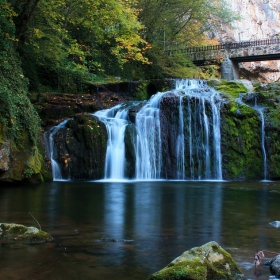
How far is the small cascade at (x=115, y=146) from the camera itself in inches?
635

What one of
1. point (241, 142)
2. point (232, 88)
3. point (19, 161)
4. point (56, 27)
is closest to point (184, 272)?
point (19, 161)

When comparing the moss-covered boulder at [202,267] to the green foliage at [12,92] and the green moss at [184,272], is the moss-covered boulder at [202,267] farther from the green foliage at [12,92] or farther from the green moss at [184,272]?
the green foliage at [12,92]

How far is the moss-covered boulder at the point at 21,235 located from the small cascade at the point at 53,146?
9890 millimetres

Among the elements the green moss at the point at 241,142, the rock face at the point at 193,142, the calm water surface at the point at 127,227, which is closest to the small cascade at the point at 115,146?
the rock face at the point at 193,142

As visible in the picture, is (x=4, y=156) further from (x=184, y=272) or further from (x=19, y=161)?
(x=184, y=272)

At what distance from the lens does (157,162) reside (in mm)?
16969

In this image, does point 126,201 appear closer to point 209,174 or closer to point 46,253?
point 46,253

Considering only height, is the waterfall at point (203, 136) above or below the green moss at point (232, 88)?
below

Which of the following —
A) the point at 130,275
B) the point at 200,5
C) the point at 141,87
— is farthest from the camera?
the point at 200,5

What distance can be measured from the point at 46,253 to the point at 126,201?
498cm

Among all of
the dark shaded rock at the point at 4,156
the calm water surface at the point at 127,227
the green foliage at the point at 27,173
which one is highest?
the dark shaded rock at the point at 4,156

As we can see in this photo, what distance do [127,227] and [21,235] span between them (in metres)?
1.93

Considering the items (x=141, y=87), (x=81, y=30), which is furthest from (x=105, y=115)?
(x=81, y=30)

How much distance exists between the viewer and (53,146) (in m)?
16.3
